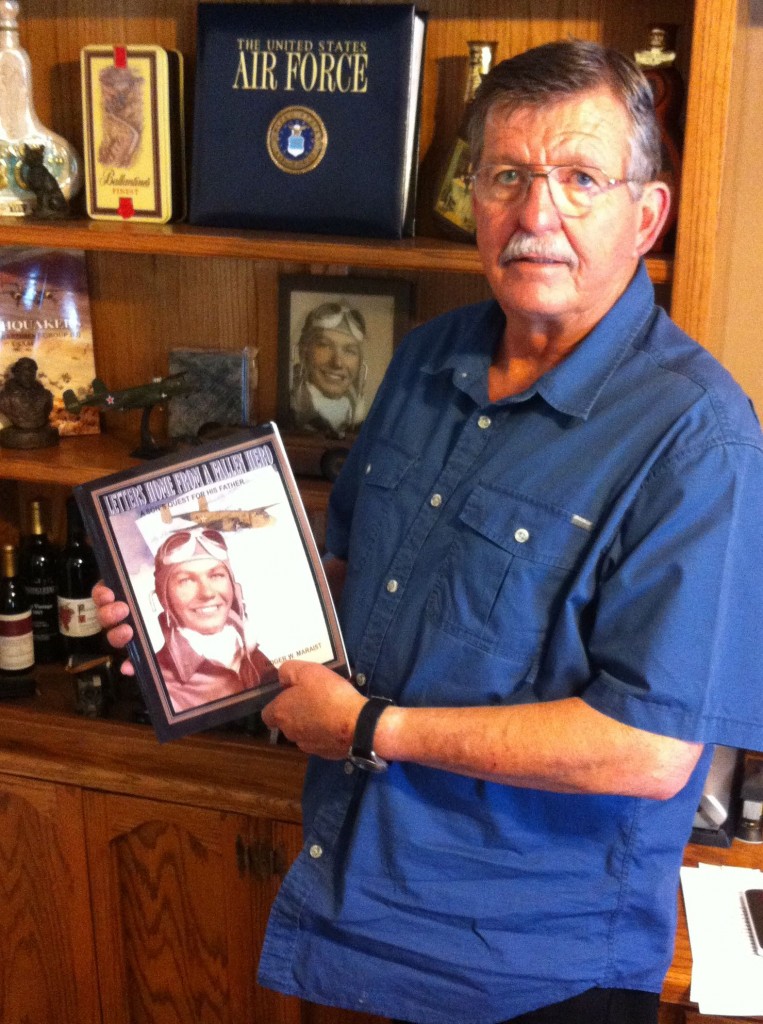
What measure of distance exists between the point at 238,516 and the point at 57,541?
2.81 ft

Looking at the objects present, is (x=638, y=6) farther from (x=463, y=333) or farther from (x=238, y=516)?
(x=238, y=516)

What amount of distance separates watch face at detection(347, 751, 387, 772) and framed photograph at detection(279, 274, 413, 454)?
78cm

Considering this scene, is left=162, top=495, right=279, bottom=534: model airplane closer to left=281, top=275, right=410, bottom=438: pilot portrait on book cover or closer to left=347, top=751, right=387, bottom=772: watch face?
left=347, top=751, right=387, bottom=772: watch face

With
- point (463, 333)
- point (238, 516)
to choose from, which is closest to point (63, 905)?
point (238, 516)

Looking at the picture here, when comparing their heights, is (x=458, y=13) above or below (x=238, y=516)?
above

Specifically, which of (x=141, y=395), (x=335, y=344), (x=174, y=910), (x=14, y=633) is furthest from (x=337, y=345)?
(x=174, y=910)

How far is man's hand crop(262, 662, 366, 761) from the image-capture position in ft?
4.02

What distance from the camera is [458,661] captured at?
1.19 metres

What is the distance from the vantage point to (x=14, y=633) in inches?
76.9

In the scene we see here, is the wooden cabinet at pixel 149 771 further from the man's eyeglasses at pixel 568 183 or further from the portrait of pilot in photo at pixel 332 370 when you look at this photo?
the man's eyeglasses at pixel 568 183

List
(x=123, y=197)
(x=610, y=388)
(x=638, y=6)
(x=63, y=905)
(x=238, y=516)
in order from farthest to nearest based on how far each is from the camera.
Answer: (x=63, y=905) < (x=123, y=197) < (x=638, y=6) < (x=238, y=516) < (x=610, y=388)

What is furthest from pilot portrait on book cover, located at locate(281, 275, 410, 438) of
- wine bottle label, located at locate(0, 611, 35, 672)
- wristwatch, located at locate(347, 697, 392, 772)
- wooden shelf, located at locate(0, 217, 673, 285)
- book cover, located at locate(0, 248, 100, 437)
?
wristwatch, located at locate(347, 697, 392, 772)

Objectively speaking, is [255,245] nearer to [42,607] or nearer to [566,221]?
[566,221]

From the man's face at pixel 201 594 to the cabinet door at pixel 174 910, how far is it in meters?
0.54
